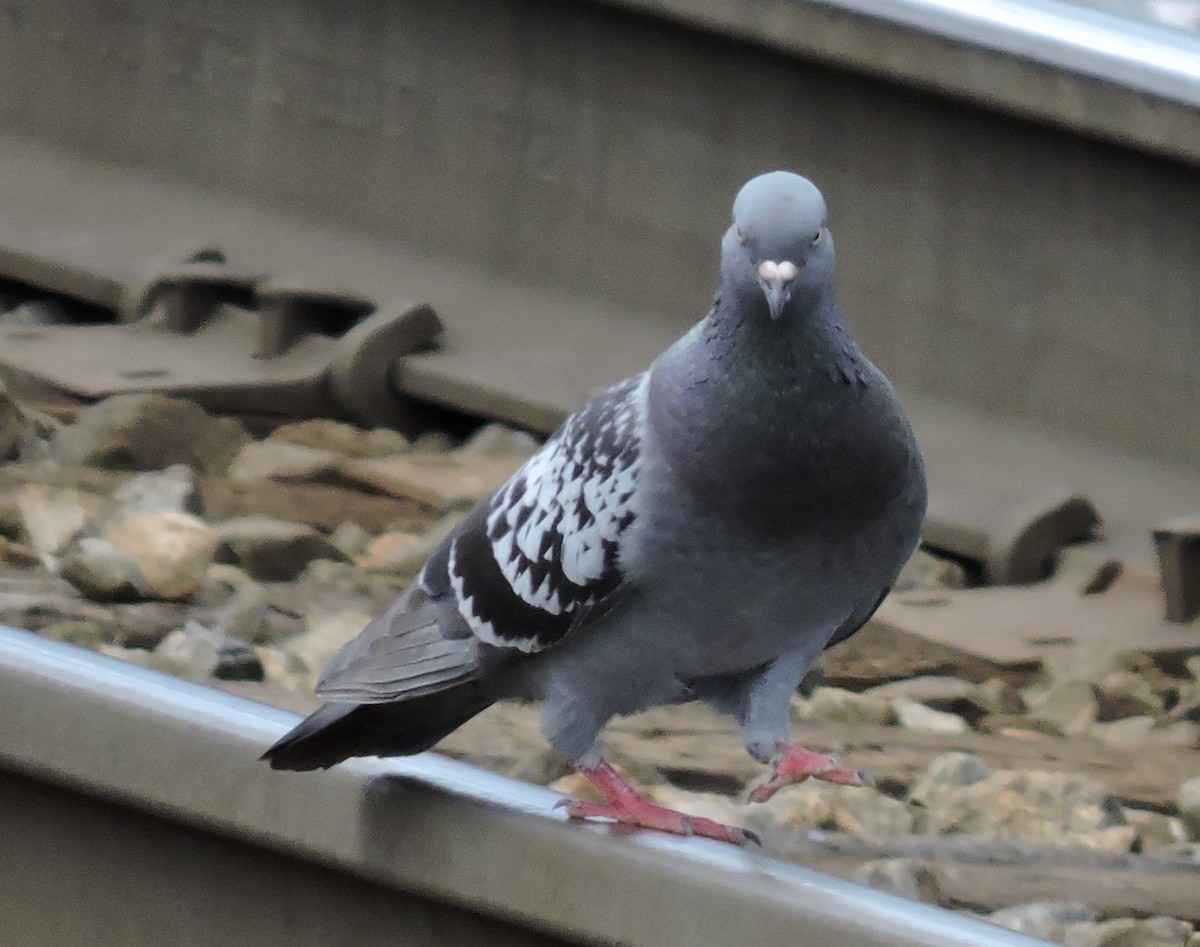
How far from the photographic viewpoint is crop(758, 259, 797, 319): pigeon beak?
257 cm

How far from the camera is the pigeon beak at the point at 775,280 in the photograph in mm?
2574

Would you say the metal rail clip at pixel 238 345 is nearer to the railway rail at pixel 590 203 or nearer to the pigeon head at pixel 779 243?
the railway rail at pixel 590 203

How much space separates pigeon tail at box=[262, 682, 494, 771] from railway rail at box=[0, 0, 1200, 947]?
207 cm

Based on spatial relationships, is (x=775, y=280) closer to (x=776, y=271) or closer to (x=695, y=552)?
(x=776, y=271)

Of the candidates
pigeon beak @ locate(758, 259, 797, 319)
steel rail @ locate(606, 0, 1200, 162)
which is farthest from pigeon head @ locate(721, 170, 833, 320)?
steel rail @ locate(606, 0, 1200, 162)

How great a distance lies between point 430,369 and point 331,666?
2.58 metres

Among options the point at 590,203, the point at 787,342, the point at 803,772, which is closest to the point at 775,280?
the point at 787,342

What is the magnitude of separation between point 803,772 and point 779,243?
2.27 feet

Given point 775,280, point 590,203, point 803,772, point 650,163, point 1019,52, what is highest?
point 1019,52

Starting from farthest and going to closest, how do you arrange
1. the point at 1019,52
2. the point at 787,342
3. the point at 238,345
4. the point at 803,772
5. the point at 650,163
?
the point at 650,163, the point at 238,345, the point at 1019,52, the point at 803,772, the point at 787,342

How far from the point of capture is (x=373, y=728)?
3.10m

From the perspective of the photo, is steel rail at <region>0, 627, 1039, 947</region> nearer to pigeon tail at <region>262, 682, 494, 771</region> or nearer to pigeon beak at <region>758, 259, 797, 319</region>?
pigeon tail at <region>262, 682, 494, 771</region>

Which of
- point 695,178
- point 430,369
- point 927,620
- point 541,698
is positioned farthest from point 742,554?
point 695,178

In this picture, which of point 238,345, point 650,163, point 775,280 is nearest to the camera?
point 775,280
